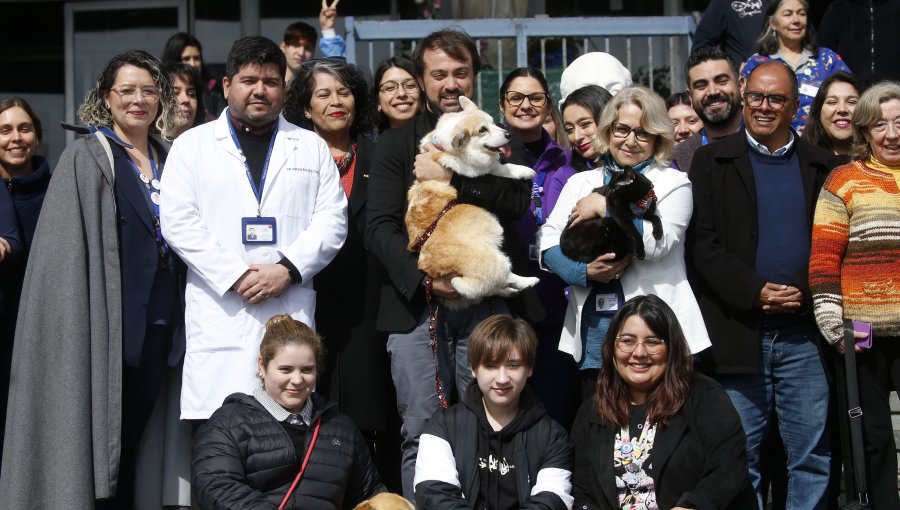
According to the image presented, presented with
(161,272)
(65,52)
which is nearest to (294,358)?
(161,272)

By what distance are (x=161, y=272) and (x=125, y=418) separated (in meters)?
0.66

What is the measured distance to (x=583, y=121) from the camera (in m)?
5.52

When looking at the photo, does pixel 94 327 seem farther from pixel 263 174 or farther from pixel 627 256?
pixel 627 256

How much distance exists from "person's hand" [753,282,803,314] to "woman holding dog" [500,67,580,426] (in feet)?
2.95

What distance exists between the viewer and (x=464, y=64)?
5230 millimetres

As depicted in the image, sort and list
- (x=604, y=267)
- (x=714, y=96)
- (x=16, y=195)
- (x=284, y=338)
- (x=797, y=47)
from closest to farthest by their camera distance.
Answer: (x=284, y=338)
(x=604, y=267)
(x=16, y=195)
(x=714, y=96)
(x=797, y=47)

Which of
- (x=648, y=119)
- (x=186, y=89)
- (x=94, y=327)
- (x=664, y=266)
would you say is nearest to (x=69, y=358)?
(x=94, y=327)

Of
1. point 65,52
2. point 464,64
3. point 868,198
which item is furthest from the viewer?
point 65,52

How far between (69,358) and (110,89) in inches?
49.7

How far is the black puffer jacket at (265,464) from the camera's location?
14.2 ft

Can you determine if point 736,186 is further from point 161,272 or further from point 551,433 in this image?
point 161,272

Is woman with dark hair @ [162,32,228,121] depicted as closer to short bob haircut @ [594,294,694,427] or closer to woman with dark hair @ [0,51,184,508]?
woman with dark hair @ [0,51,184,508]

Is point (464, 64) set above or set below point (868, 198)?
above

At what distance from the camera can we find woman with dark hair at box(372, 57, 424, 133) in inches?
230
